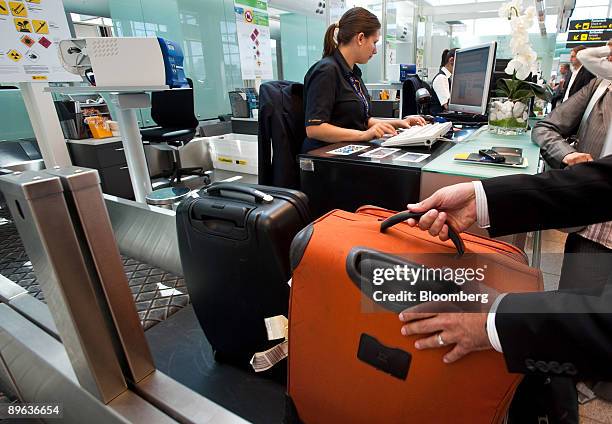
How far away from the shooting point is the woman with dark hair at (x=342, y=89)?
5.00ft

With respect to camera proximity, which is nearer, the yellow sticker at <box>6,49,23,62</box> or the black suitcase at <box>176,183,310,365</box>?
the black suitcase at <box>176,183,310,365</box>

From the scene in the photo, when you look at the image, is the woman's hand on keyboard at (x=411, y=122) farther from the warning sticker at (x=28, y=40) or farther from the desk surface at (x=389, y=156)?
the warning sticker at (x=28, y=40)

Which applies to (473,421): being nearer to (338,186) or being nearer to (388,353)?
(388,353)

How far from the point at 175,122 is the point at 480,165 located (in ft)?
11.3

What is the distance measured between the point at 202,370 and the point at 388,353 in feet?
2.02

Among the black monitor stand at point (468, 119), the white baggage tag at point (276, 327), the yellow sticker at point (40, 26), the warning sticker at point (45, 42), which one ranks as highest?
the yellow sticker at point (40, 26)

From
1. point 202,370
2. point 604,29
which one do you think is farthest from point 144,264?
point 604,29

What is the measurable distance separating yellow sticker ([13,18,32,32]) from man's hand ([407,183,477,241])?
8.12ft

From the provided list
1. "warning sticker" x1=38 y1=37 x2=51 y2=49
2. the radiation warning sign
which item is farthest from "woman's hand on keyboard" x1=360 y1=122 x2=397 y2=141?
"warning sticker" x1=38 y1=37 x2=51 y2=49

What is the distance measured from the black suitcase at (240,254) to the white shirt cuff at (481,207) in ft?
1.20

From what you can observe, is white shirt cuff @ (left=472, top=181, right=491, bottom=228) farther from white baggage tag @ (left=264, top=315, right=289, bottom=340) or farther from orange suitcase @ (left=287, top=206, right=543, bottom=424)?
white baggage tag @ (left=264, top=315, right=289, bottom=340)

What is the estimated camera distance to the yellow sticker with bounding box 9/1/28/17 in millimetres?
1920

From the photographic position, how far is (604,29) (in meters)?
8.78

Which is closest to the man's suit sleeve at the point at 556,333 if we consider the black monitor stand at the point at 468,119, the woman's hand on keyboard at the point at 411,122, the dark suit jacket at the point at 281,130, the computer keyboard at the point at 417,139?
the computer keyboard at the point at 417,139
